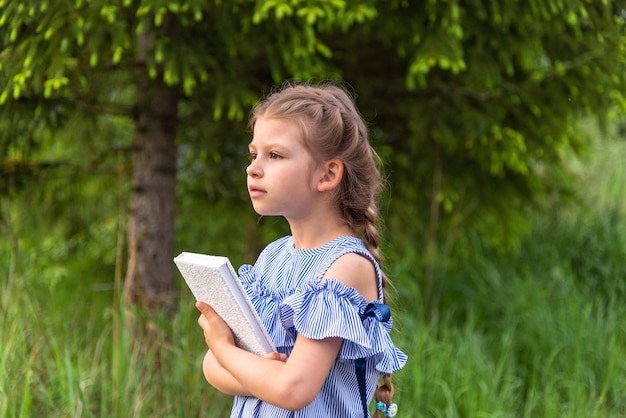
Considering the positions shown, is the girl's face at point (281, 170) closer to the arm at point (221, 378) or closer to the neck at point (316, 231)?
the neck at point (316, 231)

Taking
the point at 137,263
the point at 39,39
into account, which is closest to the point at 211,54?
the point at 39,39

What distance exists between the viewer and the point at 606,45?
135 inches

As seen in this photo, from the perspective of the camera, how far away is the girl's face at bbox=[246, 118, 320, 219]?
1.55m

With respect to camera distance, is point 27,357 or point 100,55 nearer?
point 27,357

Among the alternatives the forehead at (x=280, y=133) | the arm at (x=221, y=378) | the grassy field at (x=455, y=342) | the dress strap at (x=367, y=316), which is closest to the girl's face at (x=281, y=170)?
the forehead at (x=280, y=133)

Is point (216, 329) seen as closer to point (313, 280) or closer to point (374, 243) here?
point (313, 280)

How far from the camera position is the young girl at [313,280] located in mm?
1471

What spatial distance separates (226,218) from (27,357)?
1935 mm

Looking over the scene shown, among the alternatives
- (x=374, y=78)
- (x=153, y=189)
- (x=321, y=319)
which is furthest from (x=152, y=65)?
(x=321, y=319)

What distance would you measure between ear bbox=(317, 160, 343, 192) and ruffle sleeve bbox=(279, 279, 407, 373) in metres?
0.20

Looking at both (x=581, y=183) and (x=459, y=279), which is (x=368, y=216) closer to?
(x=459, y=279)

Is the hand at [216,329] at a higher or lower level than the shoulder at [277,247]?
lower

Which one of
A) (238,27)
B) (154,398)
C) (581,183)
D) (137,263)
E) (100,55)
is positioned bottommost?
(154,398)

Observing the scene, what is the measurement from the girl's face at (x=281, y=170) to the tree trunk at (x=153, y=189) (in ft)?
7.38
